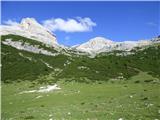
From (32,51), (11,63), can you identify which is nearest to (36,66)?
(11,63)

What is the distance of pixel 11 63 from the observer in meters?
121

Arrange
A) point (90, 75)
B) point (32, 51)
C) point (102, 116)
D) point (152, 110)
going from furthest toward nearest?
1. point (32, 51)
2. point (90, 75)
3. point (152, 110)
4. point (102, 116)

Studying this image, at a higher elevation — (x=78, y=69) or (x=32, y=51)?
(x=32, y=51)

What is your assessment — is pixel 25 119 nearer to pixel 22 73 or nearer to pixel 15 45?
pixel 22 73

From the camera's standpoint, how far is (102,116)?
91.0 feet

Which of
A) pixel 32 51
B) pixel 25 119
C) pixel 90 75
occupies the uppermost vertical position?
pixel 32 51

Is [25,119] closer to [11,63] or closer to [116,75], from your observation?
[116,75]

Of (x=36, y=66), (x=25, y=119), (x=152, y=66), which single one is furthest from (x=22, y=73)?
(x=25, y=119)

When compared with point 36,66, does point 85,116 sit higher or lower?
lower

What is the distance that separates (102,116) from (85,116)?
1668 mm

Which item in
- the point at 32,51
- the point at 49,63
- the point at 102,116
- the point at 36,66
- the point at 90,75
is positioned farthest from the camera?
the point at 32,51

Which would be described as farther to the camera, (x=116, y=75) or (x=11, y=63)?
(x=11, y=63)

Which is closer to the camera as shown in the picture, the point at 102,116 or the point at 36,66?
the point at 102,116

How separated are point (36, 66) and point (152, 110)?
87.8 meters
